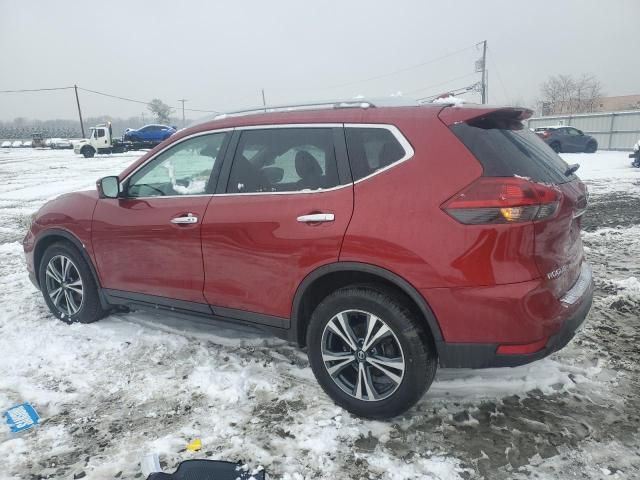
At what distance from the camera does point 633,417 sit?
9.18 ft

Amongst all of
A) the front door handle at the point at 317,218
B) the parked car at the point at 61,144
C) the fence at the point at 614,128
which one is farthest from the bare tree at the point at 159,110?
the front door handle at the point at 317,218

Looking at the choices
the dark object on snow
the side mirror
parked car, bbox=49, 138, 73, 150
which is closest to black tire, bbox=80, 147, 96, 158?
parked car, bbox=49, 138, 73, 150

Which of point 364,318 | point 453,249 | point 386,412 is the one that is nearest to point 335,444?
point 386,412

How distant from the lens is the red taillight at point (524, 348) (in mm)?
2443

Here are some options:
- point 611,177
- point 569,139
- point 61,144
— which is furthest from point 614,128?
point 61,144

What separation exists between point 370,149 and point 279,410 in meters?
1.71

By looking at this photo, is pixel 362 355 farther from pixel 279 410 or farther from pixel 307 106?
pixel 307 106

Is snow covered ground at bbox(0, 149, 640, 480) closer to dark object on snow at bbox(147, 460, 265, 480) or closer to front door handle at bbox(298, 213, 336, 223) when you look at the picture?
dark object on snow at bbox(147, 460, 265, 480)

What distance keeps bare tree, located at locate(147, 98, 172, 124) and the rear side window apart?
86730 millimetres

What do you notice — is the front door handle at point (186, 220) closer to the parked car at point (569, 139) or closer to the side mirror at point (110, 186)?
the side mirror at point (110, 186)

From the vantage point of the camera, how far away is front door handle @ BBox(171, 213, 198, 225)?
133 inches

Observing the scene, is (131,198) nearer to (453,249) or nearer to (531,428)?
(453,249)

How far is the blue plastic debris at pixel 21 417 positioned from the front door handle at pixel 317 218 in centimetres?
206

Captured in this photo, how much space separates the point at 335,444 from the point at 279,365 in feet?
3.30
